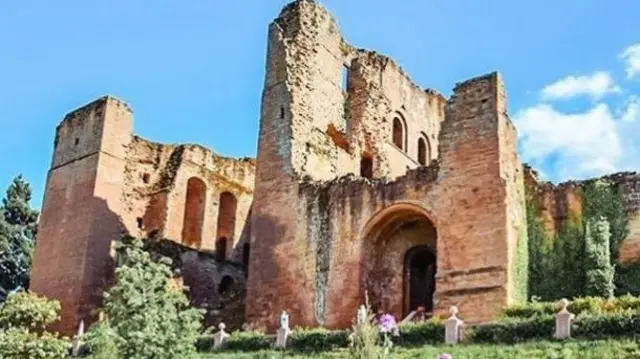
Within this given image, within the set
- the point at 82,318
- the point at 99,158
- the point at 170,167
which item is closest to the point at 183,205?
the point at 170,167

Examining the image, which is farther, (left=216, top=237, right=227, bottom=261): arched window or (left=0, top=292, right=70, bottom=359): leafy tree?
(left=216, top=237, right=227, bottom=261): arched window

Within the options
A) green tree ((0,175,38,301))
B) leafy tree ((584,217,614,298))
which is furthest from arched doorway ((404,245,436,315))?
green tree ((0,175,38,301))

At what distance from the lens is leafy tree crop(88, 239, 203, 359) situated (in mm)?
15883

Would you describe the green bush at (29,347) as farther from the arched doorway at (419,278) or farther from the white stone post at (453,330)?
the white stone post at (453,330)

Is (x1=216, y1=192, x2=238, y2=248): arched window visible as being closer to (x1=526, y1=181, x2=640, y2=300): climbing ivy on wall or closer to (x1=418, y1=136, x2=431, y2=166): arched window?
(x1=418, y1=136, x2=431, y2=166): arched window

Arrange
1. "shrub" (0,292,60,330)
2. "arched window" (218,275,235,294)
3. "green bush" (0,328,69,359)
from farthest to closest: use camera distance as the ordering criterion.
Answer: "arched window" (218,275,235,294)
"shrub" (0,292,60,330)
"green bush" (0,328,69,359)

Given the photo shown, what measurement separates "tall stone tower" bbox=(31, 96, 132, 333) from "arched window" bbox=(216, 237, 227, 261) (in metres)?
5.67

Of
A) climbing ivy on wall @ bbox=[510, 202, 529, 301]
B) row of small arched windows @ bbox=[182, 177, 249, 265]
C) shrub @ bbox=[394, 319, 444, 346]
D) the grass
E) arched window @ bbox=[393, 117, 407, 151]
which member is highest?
arched window @ bbox=[393, 117, 407, 151]

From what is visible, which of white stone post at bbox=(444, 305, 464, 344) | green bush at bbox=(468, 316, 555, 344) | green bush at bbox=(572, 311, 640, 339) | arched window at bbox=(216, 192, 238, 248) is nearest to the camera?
green bush at bbox=(572, 311, 640, 339)

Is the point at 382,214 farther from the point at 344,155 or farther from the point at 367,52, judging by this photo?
the point at 367,52

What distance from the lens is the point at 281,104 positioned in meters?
26.1

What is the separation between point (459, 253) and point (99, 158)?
13.1 meters

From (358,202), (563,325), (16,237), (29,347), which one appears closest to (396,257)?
(358,202)

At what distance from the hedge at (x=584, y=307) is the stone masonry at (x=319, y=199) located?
2.24 feet
